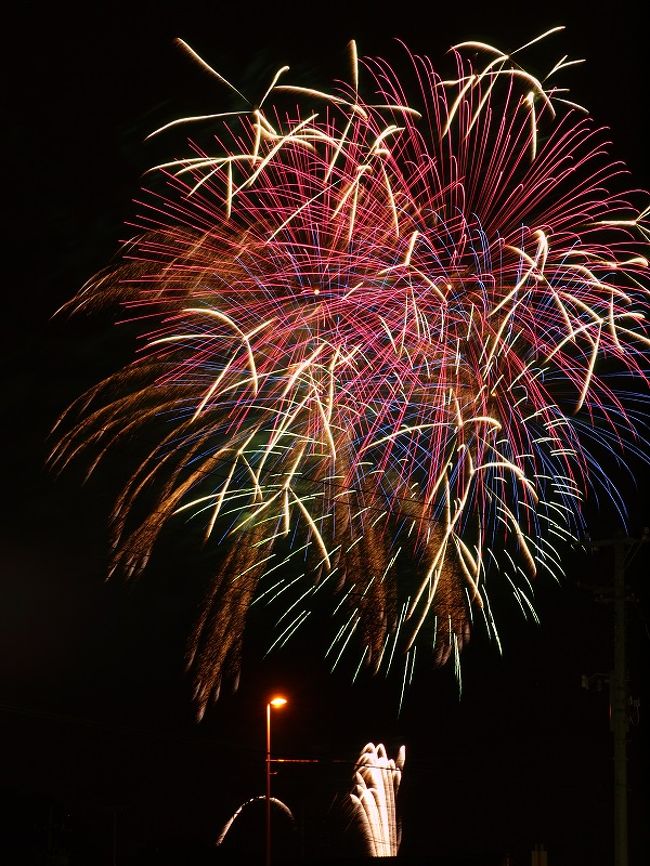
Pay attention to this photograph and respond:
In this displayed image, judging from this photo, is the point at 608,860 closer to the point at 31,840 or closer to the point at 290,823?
the point at 290,823

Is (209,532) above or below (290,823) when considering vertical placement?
above

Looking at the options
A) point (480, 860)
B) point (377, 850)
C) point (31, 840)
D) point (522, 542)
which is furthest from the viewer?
point (31, 840)

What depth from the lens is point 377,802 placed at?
42000mm

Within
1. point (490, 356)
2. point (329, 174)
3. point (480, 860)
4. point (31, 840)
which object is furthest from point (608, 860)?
point (329, 174)

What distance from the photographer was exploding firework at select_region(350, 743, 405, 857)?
40875 mm

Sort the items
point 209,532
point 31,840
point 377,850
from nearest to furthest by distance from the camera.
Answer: point 209,532 < point 377,850 < point 31,840

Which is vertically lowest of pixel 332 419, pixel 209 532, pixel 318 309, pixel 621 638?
pixel 621 638

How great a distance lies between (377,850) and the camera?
43.1 meters

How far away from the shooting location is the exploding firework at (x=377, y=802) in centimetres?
4088

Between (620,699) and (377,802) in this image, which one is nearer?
(620,699)

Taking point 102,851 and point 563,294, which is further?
point 102,851

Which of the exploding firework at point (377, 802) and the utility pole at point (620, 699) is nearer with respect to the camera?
the utility pole at point (620, 699)

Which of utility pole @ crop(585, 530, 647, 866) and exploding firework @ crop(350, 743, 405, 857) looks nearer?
utility pole @ crop(585, 530, 647, 866)

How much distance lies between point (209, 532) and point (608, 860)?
2801 cm
